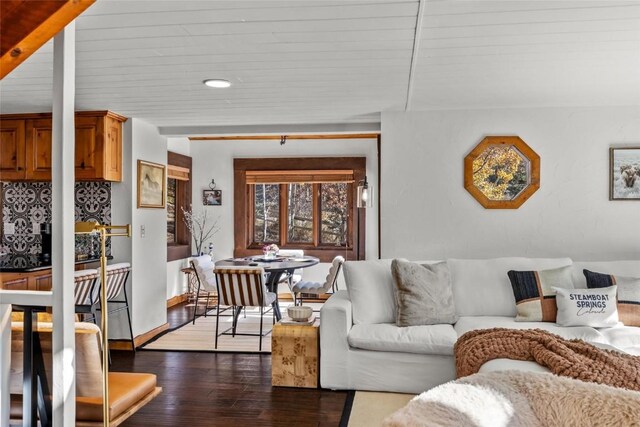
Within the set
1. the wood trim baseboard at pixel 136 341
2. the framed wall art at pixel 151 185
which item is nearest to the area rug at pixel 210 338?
the wood trim baseboard at pixel 136 341

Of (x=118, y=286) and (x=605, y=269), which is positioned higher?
(x=605, y=269)

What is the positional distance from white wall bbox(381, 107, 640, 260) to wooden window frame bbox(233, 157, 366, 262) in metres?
2.71

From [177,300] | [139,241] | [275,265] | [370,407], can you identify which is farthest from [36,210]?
[370,407]

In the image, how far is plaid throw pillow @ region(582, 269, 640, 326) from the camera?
3.40 meters

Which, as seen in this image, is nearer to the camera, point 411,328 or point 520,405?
point 520,405

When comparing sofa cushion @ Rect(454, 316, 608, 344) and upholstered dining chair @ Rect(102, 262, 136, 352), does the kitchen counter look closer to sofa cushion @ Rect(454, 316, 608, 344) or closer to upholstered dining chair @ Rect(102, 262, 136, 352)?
upholstered dining chair @ Rect(102, 262, 136, 352)

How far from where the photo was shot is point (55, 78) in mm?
1354

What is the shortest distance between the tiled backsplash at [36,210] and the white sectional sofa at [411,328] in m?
2.45

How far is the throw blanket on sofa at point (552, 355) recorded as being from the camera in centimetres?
222

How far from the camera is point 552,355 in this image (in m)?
2.41

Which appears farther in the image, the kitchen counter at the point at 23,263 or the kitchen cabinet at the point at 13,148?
the kitchen cabinet at the point at 13,148

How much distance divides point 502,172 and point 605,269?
1092 millimetres

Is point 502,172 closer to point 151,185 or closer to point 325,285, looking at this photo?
point 325,285

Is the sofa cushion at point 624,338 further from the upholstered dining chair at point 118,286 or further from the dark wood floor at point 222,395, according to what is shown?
the upholstered dining chair at point 118,286
